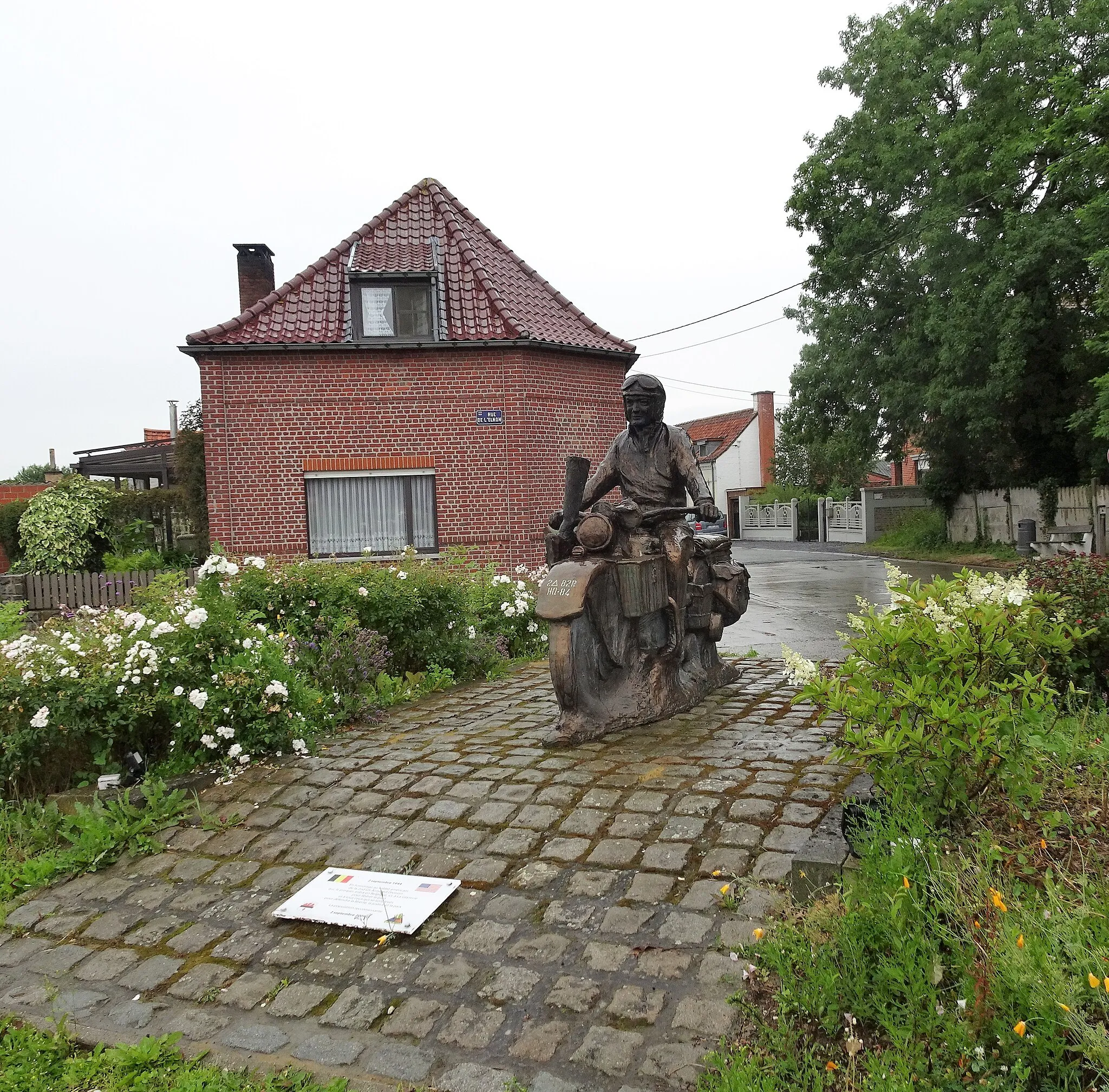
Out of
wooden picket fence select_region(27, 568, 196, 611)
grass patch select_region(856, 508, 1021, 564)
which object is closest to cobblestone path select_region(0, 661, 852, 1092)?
wooden picket fence select_region(27, 568, 196, 611)

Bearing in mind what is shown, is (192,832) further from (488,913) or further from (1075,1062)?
(1075,1062)

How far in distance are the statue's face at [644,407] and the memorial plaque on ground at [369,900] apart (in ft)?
12.0

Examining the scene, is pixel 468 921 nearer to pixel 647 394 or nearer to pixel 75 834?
pixel 75 834

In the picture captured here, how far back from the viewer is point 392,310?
1401cm

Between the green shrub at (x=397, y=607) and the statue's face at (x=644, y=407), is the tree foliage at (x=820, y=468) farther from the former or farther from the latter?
the statue's face at (x=644, y=407)

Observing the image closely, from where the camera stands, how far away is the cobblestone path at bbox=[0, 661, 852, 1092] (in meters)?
2.72

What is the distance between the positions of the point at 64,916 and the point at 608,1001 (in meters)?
2.43

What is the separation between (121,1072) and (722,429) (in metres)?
46.7

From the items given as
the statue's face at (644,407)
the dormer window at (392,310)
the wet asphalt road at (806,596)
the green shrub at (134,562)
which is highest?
the dormer window at (392,310)

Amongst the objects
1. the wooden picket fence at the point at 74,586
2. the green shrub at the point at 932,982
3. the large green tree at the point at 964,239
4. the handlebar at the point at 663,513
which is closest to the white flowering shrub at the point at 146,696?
the handlebar at the point at 663,513

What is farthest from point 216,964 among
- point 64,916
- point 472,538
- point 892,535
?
point 892,535

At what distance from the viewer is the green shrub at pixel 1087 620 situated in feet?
15.7

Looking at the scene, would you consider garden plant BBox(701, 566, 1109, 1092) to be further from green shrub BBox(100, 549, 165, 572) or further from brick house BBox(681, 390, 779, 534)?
brick house BBox(681, 390, 779, 534)

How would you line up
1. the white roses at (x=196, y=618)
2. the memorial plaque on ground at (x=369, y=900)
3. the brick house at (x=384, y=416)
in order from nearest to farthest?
the memorial plaque on ground at (x=369, y=900)
the white roses at (x=196, y=618)
the brick house at (x=384, y=416)
